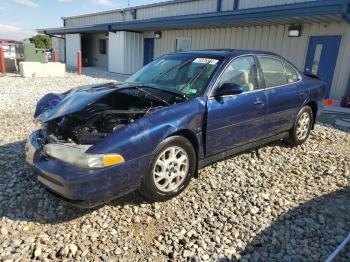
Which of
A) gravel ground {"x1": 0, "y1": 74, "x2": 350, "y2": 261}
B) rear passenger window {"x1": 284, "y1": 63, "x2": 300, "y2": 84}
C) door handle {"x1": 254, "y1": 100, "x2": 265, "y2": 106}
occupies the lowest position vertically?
gravel ground {"x1": 0, "y1": 74, "x2": 350, "y2": 261}

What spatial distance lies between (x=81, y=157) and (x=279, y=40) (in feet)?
34.3

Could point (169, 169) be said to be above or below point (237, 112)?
below

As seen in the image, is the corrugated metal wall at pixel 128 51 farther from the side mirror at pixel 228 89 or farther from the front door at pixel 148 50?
the side mirror at pixel 228 89

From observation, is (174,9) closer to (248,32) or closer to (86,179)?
(248,32)

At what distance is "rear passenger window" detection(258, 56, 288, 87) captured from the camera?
4.32 meters

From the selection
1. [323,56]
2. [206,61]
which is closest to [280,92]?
[206,61]

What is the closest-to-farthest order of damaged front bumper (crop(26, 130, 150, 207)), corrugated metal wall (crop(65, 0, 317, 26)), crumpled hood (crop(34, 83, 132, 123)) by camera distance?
damaged front bumper (crop(26, 130, 150, 207)) → crumpled hood (crop(34, 83, 132, 123)) → corrugated metal wall (crop(65, 0, 317, 26))

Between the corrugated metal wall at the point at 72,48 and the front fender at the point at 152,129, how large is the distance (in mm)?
23136

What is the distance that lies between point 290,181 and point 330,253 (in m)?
1.40

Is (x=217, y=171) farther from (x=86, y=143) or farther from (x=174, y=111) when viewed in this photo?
(x=86, y=143)

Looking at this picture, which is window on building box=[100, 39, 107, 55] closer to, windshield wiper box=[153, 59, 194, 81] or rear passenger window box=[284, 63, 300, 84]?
rear passenger window box=[284, 63, 300, 84]

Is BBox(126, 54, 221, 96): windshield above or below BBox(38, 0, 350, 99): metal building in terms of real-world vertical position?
below

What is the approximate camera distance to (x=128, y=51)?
18141 mm

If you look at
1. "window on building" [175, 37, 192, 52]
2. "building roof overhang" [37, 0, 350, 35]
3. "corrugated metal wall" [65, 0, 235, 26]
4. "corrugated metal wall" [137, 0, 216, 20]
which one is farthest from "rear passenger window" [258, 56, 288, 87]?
"window on building" [175, 37, 192, 52]
